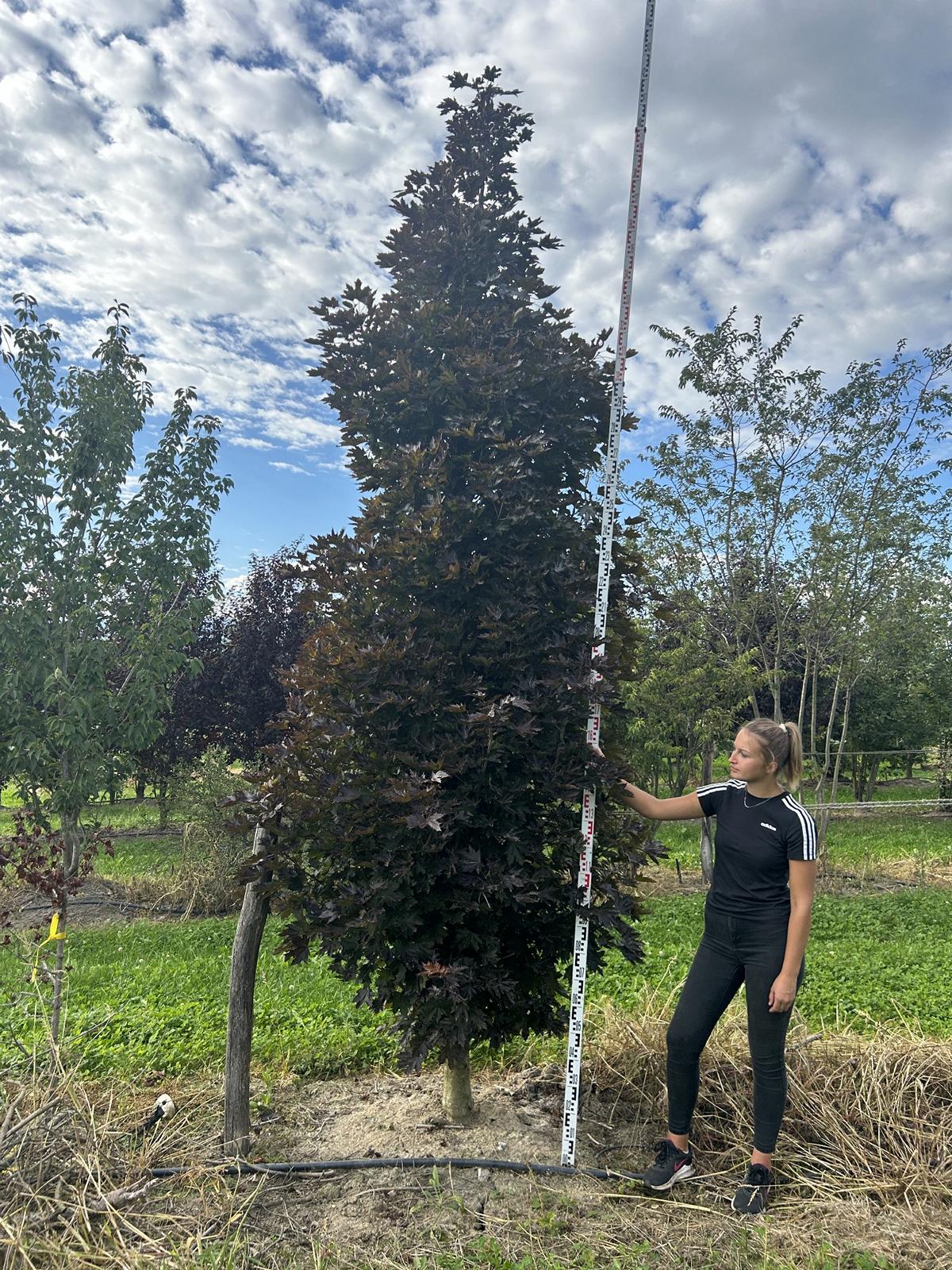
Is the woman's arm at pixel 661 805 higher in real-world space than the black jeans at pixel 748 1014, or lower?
higher

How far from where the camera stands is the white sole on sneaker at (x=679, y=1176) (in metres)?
3.21

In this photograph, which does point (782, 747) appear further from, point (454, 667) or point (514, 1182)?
point (514, 1182)

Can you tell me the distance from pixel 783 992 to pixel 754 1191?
0.83m

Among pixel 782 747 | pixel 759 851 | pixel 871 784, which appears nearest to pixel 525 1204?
pixel 759 851

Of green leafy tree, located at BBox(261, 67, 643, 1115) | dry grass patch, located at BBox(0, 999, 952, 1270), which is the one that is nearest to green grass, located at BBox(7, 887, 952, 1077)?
dry grass patch, located at BBox(0, 999, 952, 1270)

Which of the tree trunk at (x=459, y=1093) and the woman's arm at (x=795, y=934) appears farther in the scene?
the tree trunk at (x=459, y=1093)

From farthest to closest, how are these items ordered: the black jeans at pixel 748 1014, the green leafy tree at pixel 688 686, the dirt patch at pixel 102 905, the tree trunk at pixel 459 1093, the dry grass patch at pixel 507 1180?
the green leafy tree at pixel 688 686 → the dirt patch at pixel 102 905 → the tree trunk at pixel 459 1093 → the black jeans at pixel 748 1014 → the dry grass patch at pixel 507 1180

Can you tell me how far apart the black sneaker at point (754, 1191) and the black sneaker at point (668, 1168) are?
0.69 ft

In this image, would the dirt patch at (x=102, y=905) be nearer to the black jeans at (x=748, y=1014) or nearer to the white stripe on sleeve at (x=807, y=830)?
the black jeans at (x=748, y=1014)

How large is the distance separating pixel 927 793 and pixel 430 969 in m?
24.5

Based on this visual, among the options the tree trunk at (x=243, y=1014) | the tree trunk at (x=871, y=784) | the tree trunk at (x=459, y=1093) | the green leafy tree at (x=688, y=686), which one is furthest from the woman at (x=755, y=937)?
the tree trunk at (x=871, y=784)

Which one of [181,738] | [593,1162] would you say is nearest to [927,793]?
[181,738]

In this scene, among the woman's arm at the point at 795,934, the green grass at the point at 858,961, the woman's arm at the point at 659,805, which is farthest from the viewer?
the green grass at the point at 858,961

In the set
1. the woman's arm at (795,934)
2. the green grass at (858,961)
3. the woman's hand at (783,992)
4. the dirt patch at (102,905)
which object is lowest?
the dirt patch at (102,905)
